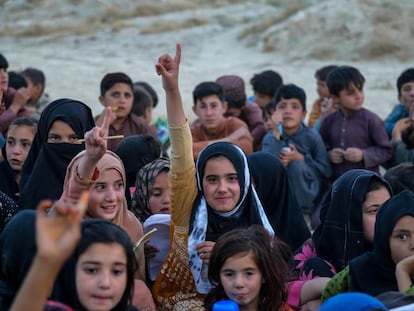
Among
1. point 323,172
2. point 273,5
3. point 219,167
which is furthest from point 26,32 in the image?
point 219,167

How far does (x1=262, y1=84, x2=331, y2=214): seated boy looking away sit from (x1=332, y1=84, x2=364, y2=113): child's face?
0.36m

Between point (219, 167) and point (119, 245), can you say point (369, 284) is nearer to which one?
point (219, 167)

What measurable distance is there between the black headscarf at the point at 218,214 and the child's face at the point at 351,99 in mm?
3740

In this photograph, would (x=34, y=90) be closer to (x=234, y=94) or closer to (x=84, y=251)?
(x=234, y=94)

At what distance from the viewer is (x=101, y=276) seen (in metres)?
3.85

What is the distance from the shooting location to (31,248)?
4.29m

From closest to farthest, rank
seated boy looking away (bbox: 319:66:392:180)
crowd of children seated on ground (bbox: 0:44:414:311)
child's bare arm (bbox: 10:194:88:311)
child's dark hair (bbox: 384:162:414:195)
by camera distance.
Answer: child's bare arm (bbox: 10:194:88:311) < crowd of children seated on ground (bbox: 0:44:414:311) < child's dark hair (bbox: 384:162:414:195) < seated boy looking away (bbox: 319:66:392:180)

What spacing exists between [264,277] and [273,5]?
23067 millimetres

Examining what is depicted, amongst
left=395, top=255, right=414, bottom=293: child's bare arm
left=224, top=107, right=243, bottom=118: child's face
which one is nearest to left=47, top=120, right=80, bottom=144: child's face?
left=395, top=255, right=414, bottom=293: child's bare arm

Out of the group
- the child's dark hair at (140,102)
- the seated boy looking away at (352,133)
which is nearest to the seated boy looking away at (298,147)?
the seated boy looking away at (352,133)

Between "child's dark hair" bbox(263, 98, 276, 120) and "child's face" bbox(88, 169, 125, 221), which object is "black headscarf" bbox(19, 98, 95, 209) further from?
"child's dark hair" bbox(263, 98, 276, 120)

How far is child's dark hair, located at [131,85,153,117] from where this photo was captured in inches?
392

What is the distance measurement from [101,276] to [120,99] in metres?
5.24

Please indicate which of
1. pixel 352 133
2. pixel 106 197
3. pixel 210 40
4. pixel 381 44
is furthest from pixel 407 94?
pixel 210 40
